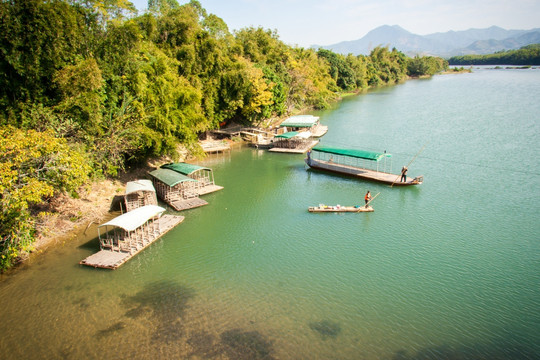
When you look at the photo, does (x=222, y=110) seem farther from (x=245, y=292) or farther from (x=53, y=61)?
(x=245, y=292)

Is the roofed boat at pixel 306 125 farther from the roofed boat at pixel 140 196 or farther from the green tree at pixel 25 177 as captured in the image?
the green tree at pixel 25 177

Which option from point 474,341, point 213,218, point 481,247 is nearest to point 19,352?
point 213,218

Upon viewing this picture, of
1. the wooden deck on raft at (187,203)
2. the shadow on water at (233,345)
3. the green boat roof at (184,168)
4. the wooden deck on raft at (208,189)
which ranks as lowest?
the shadow on water at (233,345)

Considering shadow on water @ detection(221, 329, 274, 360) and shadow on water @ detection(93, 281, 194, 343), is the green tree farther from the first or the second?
shadow on water @ detection(221, 329, 274, 360)

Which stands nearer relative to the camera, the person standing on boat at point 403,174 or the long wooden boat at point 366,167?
the person standing on boat at point 403,174

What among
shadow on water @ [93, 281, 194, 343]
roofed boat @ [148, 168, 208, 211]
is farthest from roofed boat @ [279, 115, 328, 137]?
shadow on water @ [93, 281, 194, 343]

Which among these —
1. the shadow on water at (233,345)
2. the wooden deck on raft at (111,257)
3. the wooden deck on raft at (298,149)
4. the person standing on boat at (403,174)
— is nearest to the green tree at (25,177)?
the wooden deck on raft at (111,257)
